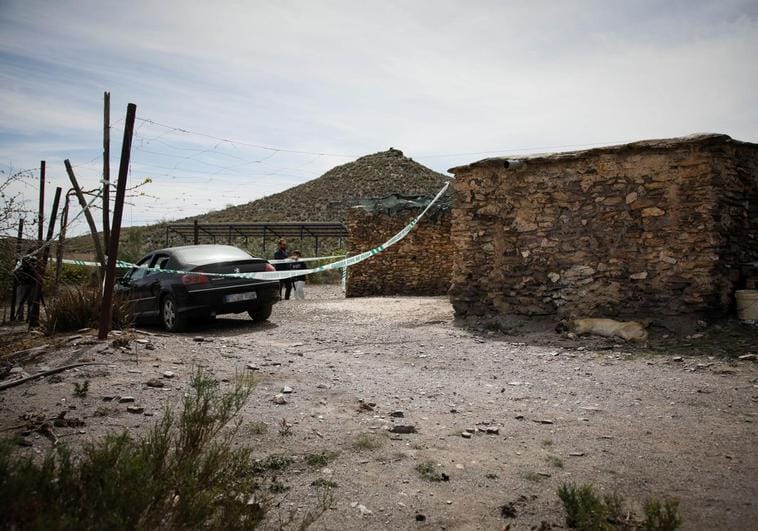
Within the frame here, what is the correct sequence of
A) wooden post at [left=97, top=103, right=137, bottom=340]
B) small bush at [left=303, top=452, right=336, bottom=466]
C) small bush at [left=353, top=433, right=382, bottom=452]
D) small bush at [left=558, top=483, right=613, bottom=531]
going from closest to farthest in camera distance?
small bush at [left=558, top=483, right=613, bottom=531], small bush at [left=303, top=452, right=336, bottom=466], small bush at [left=353, top=433, right=382, bottom=452], wooden post at [left=97, top=103, right=137, bottom=340]

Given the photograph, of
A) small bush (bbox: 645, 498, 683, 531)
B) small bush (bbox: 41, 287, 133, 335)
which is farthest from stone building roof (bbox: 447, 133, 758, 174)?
small bush (bbox: 645, 498, 683, 531)

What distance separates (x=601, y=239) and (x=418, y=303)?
4586 millimetres

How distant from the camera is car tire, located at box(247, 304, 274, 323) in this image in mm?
9219

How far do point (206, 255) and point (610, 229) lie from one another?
258 inches

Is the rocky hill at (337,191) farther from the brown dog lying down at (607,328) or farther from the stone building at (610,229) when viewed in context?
the brown dog lying down at (607,328)

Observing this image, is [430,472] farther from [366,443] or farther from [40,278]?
[40,278]

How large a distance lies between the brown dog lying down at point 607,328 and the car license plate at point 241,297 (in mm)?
4971

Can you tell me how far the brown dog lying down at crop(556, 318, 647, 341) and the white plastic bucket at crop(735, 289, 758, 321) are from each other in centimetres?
131

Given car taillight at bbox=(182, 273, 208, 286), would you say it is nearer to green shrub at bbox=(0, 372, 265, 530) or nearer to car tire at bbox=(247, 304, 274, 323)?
car tire at bbox=(247, 304, 274, 323)

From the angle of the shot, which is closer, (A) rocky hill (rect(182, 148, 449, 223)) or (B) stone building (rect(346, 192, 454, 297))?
(B) stone building (rect(346, 192, 454, 297))

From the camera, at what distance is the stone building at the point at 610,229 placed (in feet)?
23.0

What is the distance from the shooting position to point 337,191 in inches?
1623

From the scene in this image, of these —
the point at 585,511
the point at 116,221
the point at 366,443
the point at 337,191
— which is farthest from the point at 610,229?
the point at 337,191

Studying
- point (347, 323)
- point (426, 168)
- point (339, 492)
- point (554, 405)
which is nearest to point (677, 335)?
point (554, 405)
